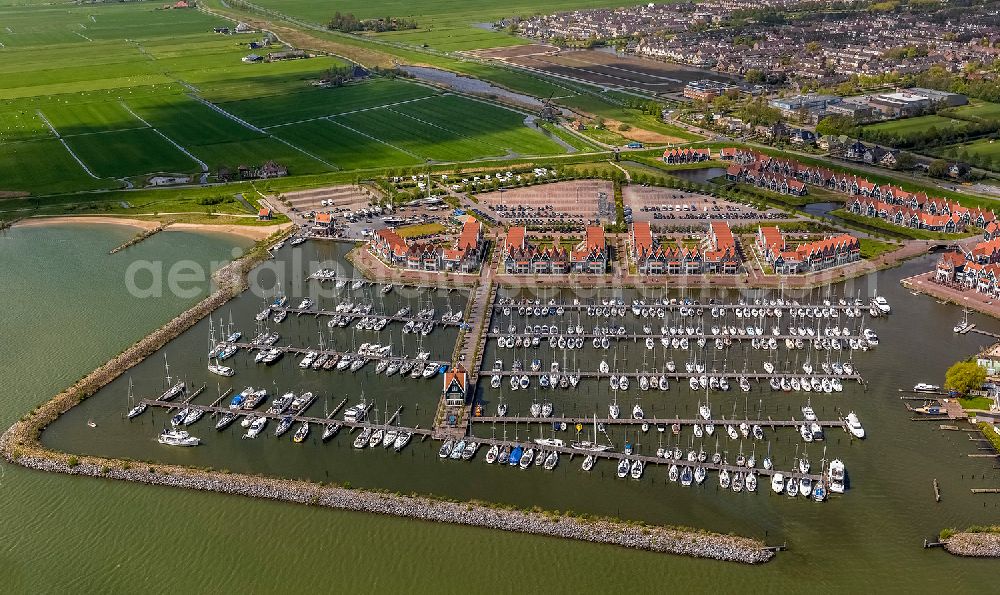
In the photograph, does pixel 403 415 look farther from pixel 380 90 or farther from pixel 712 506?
pixel 380 90

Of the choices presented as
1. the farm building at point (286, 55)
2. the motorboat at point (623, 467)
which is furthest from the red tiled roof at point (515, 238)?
the farm building at point (286, 55)

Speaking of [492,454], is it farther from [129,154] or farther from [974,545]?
[129,154]

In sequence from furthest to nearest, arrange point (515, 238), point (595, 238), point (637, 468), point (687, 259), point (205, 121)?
point (205, 121) < point (515, 238) < point (595, 238) < point (687, 259) < point (637, 468)

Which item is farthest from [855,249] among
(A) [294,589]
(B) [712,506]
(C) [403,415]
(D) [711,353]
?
(A) [294,589]

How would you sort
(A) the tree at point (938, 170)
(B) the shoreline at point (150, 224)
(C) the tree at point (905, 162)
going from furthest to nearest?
1. (C) the tree at point (905, 162)
2. (A) the tree at point (938, 170)
3. (B) the shoreline at point (150, 224)

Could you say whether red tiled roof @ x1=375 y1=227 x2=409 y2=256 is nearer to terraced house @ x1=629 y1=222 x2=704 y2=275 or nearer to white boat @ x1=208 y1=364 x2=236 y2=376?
terraced house @ x1=629 y1=222 x2=704 y2=275

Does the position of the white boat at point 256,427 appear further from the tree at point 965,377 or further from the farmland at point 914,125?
the farmland at point 914,125

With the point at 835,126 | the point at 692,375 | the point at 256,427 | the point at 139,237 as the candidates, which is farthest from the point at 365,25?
the point at 256,427
